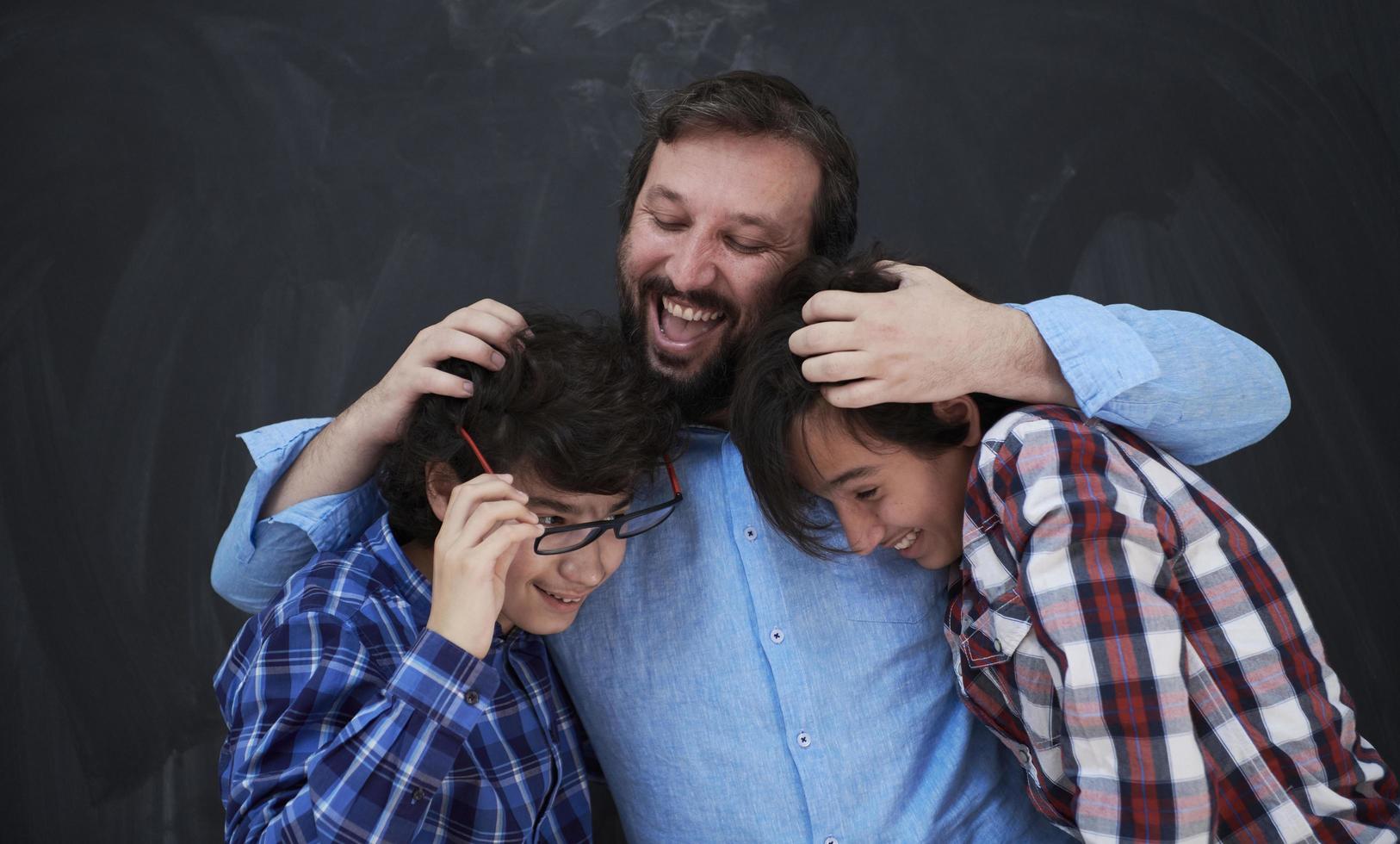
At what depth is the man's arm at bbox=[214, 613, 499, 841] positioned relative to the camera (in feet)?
4.25

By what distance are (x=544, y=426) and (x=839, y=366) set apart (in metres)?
0.40

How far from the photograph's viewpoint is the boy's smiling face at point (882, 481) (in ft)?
4.93

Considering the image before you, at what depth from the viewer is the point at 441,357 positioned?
5.17ft

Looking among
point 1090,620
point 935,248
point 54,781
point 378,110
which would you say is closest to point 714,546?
point 1090,620

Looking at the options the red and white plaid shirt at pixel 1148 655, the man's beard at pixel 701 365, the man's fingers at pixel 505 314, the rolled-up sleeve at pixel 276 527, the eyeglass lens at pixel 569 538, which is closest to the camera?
the red and white plaid shirt at pixel 1148 655

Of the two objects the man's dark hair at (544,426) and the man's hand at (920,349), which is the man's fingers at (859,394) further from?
the man's dark hair at (544,426)

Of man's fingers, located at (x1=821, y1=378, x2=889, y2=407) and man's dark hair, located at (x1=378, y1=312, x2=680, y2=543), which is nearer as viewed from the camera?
man's fingers, located at (x1=821, y1=378, x2=889, y2=407)

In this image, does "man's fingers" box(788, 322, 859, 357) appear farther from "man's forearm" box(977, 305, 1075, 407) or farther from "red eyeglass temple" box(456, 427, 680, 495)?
"red eyeglass temple" box(456, 427, 680, 495)

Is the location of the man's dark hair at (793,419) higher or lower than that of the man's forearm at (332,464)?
higher

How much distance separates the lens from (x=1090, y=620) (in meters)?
1.27

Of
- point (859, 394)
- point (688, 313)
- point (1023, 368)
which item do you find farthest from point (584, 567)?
point (1023, 368)

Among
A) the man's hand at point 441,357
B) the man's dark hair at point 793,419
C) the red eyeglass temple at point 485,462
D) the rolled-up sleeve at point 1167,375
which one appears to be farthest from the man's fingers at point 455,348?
the rolled-up sleeve at point 1167,375

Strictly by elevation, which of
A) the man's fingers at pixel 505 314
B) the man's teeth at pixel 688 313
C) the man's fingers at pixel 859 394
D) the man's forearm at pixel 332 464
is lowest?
the man's forearm at pixel 332 464

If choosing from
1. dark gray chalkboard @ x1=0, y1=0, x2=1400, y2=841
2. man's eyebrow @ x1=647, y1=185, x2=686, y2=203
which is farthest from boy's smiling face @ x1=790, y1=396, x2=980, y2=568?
dark gray chalkboard @ x1=0, y1=0, x2=1400, y2=841
